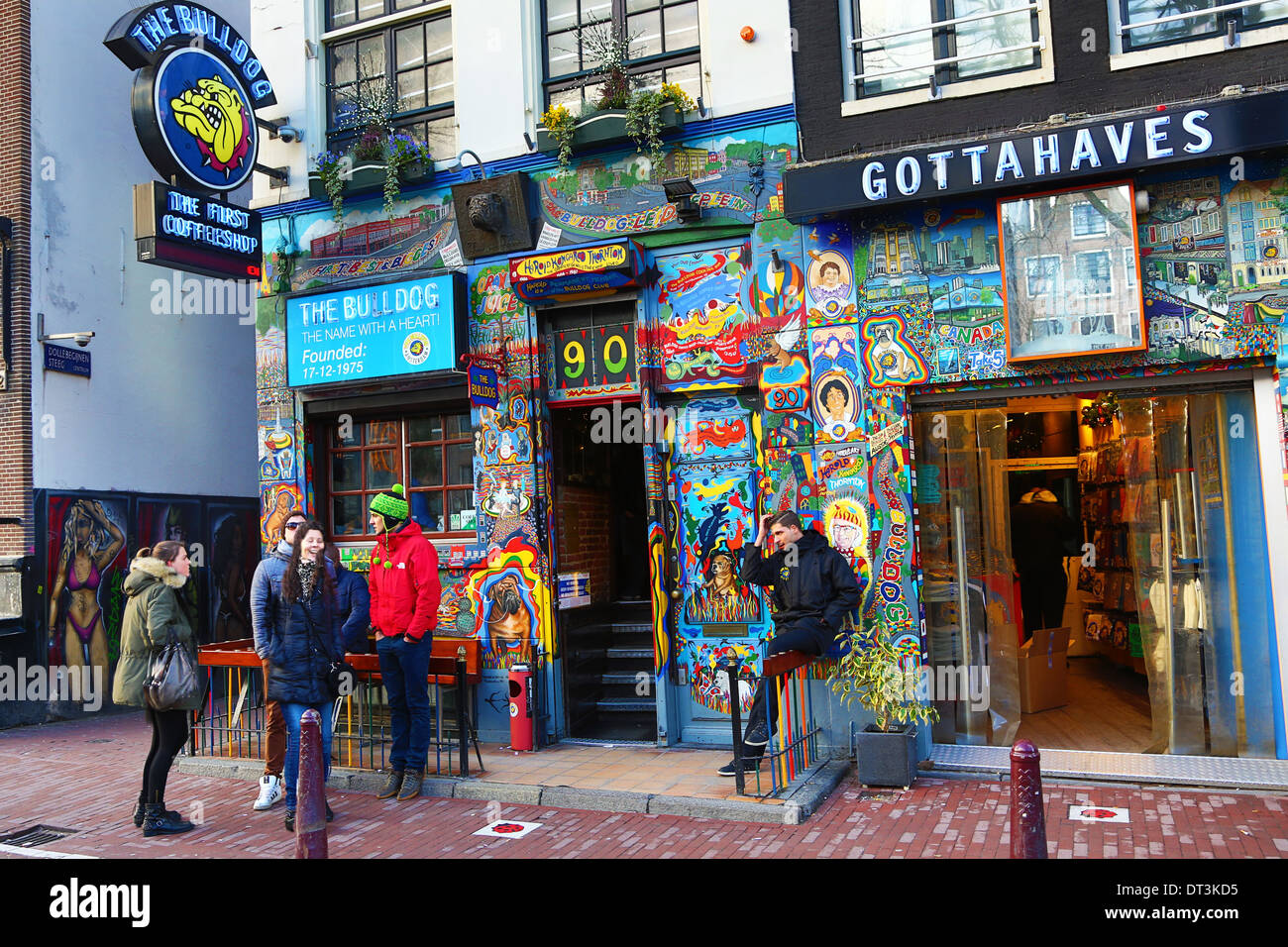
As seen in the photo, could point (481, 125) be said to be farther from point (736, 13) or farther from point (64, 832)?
point (64, 832)

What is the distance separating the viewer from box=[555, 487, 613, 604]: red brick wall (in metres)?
9.38

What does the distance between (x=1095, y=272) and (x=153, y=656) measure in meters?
7.07

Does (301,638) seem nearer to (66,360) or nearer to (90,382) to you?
(66,360)

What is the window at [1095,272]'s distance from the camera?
729 cm

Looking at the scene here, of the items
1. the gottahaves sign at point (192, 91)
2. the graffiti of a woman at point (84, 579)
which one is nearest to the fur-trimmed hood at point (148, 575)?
the gottahaves sign at point (192, 91)

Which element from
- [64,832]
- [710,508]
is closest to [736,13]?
[710,508]

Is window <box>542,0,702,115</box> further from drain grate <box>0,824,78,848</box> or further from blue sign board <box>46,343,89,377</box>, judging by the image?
drain grate <box>0,824,78,848</box>

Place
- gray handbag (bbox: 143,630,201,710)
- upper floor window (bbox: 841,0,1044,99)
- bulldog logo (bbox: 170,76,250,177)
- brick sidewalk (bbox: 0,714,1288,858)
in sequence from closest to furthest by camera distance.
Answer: brick sidewalk (bbox: 0,714,1288,858)
gray handbag (bbox: 143,630,201,710)
upper floor window (bbox: 841,0,1044,99)
bulldog logo (bbox: 170,76,250,177)

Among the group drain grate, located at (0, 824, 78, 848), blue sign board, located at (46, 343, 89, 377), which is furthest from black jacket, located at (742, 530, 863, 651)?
blue sign board, located at (46, 343, 89, 377)

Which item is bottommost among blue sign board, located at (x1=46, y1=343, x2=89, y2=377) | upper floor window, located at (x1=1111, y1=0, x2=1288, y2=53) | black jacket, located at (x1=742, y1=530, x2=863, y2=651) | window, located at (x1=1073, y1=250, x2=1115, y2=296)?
black jacket, located at (x1=742, y1=530, x2=863, y2=651)

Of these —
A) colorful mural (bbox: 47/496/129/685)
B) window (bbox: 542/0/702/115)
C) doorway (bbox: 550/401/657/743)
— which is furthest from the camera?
colorful mural (bbox: 47/496/129/685)

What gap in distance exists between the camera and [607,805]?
7.09 metres
